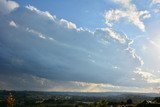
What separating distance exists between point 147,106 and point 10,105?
306 feet

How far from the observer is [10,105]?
263ft

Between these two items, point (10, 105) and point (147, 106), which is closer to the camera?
point (10, 105)

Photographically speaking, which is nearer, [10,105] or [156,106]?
[10,105]

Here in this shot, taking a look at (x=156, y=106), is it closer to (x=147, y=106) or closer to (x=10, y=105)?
(x=147, y=106)

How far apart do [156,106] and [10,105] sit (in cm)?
9431

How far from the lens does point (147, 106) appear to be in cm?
15750

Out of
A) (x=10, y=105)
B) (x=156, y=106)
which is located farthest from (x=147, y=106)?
(x=10, y=105)

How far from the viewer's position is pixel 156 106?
15600cm
